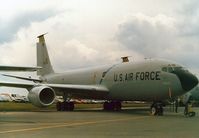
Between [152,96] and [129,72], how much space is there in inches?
107

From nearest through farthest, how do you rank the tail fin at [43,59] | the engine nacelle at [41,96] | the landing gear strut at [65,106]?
1. the engine nacelle at [41,96]
2. the landing gear strut at [65,106]
3. the tail fin at [43,59]

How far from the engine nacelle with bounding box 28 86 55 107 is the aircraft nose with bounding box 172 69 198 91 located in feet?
A: 26.1

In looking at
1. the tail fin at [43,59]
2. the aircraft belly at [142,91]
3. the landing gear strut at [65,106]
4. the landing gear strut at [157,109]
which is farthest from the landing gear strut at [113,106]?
the tail fin at [43,59]

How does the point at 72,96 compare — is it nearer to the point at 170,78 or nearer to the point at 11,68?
the point at 170,78

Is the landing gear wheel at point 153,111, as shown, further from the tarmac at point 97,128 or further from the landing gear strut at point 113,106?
the landing gear strut at point 113,106

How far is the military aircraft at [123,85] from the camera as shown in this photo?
21641 millimetres

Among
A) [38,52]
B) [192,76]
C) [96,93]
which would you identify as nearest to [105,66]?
[96,93]

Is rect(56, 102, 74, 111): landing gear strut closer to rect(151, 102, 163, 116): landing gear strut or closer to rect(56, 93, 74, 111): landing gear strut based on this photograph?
rect(56, 93, 74, 111): landing gear strut

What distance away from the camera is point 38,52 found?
3909cm

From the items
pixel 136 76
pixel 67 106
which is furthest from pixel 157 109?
pixel 67 106

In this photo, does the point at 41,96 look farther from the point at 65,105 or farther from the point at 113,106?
the point at 113,106

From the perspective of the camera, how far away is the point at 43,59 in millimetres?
38344

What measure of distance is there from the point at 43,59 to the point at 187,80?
19901 millimetres

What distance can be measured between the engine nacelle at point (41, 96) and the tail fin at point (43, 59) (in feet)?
40.9
